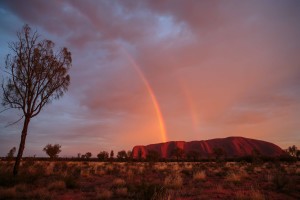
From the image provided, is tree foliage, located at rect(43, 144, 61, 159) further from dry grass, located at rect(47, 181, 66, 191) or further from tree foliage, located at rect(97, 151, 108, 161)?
dry grass, located at rect(47, 181, 66, 191)

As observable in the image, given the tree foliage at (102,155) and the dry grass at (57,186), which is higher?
the tree foliage at (102,155)

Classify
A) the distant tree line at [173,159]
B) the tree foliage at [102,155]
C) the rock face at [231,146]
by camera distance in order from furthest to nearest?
the rock face at [231,146] < the tree foliage at [102,155] < the distant tree line at [173,159]

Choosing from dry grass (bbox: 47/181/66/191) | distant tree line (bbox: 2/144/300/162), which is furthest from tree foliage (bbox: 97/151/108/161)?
dry grass (bbox: 47/181/66/191)

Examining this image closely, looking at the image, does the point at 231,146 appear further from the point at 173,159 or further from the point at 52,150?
the point at 52,150

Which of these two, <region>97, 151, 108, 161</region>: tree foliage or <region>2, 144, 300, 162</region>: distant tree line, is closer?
<region>2, 144, 300, 162</region>: distant tree line

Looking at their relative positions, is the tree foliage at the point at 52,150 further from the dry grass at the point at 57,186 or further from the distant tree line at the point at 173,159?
the dry grass at the point at 57,186

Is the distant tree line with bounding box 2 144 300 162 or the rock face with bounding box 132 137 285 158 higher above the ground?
the rock face with bounding box 132 137 285 158

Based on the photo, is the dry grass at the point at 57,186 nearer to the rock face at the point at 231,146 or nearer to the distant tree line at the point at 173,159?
the distant tree line at the point at 173,159

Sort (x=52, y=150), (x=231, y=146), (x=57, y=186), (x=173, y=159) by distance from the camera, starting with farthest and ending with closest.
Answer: (x=231, y=146)
(x=173, y=159)
(x=52, y=150)
(x=57, y=186)

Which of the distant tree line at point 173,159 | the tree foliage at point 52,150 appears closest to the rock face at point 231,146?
the distant tree line at point 173,159

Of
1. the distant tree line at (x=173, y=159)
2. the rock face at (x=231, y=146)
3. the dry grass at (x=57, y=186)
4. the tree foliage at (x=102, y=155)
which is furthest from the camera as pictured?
the rock face at (x=231, y=146)

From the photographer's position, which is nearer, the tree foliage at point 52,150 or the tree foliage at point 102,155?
the tree foliage at point 52,150

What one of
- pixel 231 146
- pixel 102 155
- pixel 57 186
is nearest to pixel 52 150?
pixel 102 155

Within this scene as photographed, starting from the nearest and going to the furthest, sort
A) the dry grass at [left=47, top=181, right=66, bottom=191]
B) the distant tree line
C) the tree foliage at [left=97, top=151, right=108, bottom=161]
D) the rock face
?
the dry grass at [left=47, top=181, right=66, bottom=191], the distant tree line, the tree foliage at [left=97, top=151, right=108, bottom=161], the rock face
